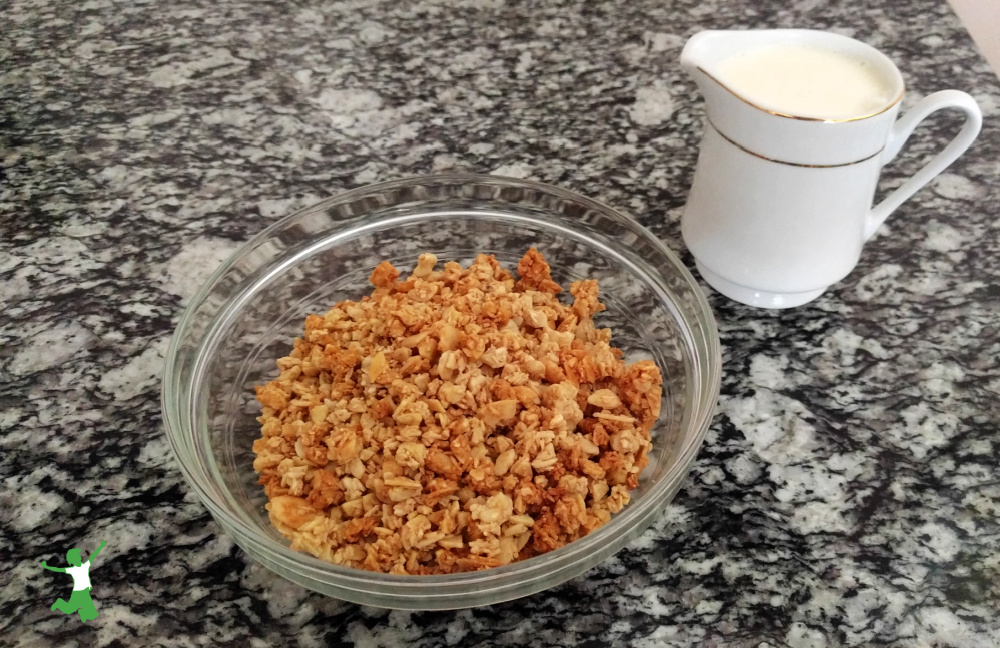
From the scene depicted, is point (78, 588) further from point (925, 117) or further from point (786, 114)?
point (925, 117)

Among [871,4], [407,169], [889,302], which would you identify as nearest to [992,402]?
[889,302]

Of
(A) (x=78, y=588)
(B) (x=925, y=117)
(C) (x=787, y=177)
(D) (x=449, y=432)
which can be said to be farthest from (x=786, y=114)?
(A) (x=78, y=588)

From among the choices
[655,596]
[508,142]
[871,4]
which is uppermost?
[871,4]

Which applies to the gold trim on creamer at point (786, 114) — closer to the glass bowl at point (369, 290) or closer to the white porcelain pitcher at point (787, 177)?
the white porcelain pitcher at point (787, 177)

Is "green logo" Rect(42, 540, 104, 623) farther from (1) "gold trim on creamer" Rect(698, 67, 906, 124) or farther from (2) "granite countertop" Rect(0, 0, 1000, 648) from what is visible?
(1) "gold trim on creamer" Rect(698, 67, 906, 124)

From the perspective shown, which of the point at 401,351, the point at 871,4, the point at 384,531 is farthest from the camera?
the point at 871,4

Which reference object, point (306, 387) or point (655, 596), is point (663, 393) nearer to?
point (655, 596)

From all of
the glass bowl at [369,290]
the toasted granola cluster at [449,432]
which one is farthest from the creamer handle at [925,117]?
the toasted granola cluster at [449,432]
